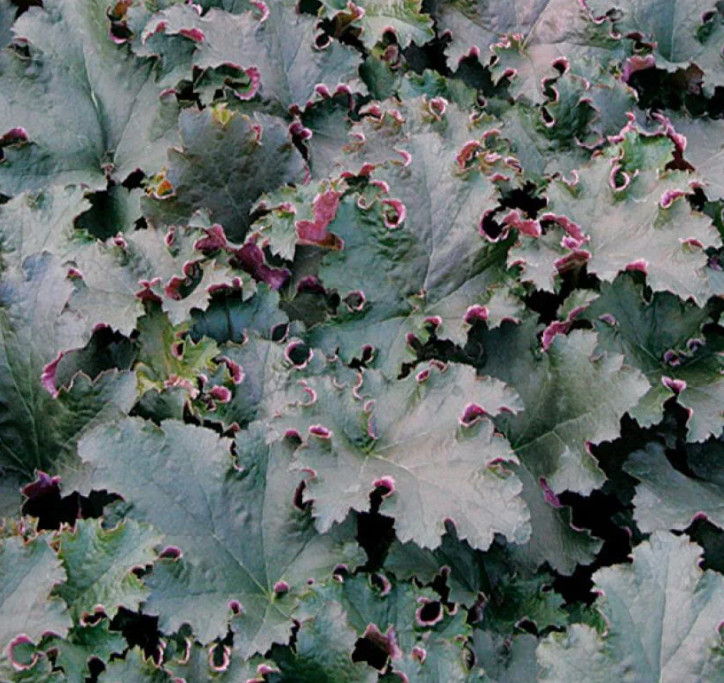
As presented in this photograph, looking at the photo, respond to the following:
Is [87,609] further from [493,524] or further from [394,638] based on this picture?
[493,524]

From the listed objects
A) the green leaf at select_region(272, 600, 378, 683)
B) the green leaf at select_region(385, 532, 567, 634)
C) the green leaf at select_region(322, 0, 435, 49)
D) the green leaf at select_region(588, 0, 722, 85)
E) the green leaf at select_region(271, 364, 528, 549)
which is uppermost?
the green leaf at select_region(322, 0, 435, 49)

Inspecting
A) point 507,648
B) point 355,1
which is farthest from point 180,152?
point 507,648

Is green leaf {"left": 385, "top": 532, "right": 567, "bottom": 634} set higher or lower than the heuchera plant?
lower

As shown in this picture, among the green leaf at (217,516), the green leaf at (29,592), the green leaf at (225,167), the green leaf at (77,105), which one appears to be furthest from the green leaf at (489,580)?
the green leaf at (77,105)

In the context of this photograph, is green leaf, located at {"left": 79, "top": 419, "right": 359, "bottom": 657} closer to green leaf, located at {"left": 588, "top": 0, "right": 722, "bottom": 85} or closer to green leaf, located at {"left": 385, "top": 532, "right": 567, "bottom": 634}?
green leaf, located at {"left": 385, "top": 532, "right": 567, "bottom": 634}

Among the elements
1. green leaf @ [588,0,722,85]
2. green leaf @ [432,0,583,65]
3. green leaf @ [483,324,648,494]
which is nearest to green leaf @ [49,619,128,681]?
green leaf @ [483,324,648,494]

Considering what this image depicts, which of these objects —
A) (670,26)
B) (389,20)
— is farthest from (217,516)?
(670,26)

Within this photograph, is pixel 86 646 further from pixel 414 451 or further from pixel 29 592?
pixel 414 451
